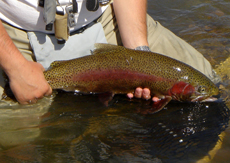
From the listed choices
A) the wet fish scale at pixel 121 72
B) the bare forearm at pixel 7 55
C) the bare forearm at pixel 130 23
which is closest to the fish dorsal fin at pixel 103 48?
the wet fish scale at pixel 121 72

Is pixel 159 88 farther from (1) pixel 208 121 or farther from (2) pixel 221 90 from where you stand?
(2) pixel 221 90

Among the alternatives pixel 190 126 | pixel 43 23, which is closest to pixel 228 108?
pixel 190 126

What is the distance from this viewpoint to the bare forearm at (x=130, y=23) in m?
3.05

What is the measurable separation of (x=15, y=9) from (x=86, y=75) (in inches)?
36.4

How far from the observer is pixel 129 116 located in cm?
276

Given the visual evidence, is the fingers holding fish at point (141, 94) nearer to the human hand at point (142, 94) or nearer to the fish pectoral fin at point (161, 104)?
the human hand at point (142, 94)

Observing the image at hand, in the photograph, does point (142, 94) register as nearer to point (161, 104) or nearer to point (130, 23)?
point (161, 104)

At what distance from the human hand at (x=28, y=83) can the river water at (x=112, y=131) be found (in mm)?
192

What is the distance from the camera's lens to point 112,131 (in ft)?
8.19

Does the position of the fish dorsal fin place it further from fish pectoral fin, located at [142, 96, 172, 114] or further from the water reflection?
fish pectoral fin, located at [142, 96, 172, 114]

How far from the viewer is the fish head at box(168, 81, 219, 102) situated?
2.78 m

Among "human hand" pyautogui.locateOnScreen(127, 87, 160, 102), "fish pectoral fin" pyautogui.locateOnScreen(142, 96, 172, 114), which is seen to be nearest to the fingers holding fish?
"human hand" pyautogui.locateOnScreen(127, 87, 160, 102)

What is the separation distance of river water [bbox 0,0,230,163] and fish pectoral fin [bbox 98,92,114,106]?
0.06 meters

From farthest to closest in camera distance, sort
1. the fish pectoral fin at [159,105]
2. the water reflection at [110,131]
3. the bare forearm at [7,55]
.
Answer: the fish pectoral fin at [159,105], the bare forearm at [7,55], the water reflection at [110,131]
